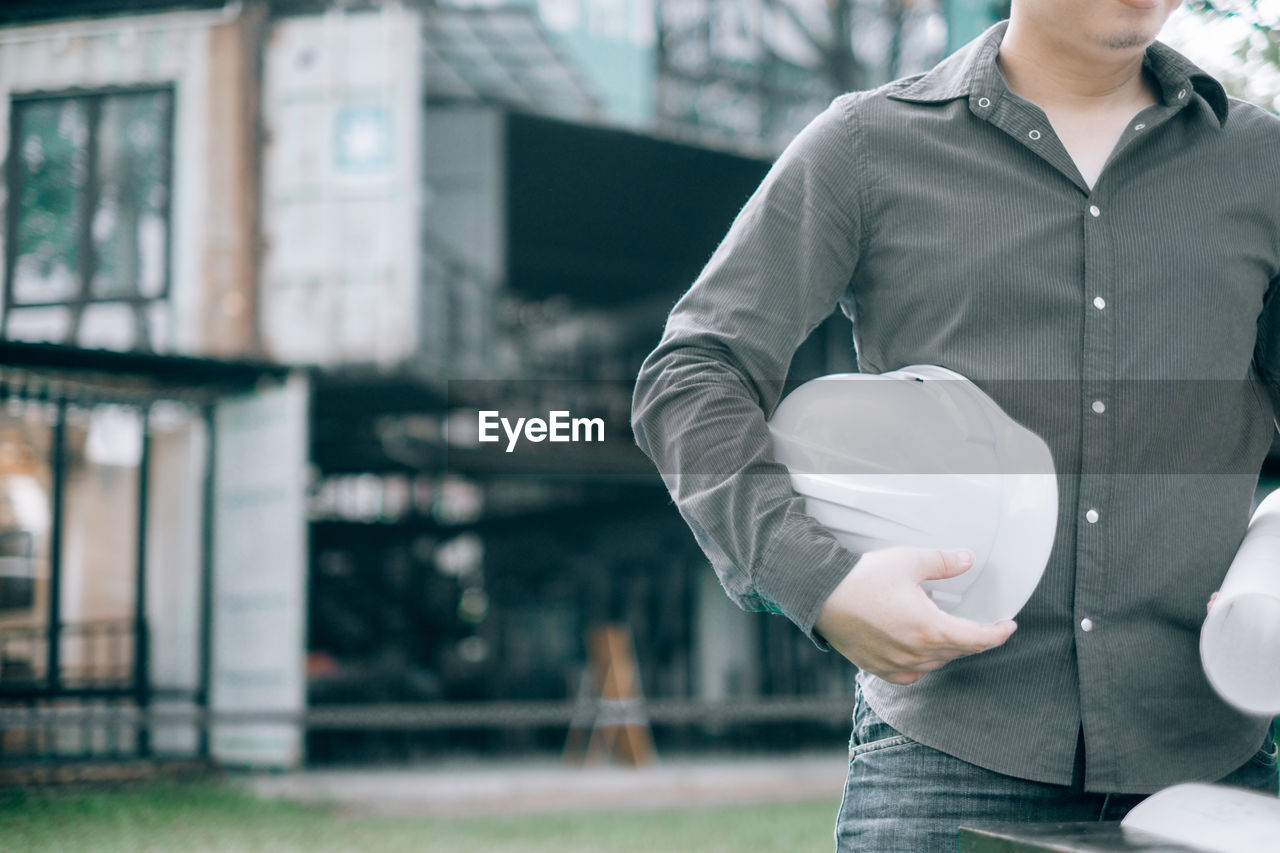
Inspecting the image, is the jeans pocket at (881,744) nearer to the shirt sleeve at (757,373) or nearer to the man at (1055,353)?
the man at (1055,353)

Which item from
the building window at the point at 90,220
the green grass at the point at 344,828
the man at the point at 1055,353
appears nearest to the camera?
the man at the point at 1055,353

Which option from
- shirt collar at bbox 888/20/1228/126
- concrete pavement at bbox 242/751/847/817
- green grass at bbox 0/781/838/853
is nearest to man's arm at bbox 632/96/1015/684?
shirt collar at bbox 888/20/1228/126

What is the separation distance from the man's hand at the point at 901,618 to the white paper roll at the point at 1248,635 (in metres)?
0.28

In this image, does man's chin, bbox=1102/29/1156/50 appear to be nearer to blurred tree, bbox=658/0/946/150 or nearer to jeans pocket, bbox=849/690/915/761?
jeans pocket, bbox=849/690/915/761

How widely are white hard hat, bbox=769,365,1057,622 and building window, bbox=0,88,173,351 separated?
39.1 ft

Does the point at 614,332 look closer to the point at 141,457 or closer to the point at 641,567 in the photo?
the point at 641,567

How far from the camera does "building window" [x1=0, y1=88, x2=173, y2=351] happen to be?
40.7ft

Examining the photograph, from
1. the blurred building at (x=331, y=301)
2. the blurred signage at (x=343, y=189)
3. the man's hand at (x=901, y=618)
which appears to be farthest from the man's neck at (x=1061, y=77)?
the blurred signage at (x=343, y=189)

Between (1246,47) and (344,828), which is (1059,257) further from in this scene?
(344,828)

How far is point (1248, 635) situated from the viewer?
1335 mm

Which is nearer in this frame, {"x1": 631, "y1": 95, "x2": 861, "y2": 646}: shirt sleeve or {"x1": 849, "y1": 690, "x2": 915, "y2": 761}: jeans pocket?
{"x1": 631, "y1": 95, "x2": 861, "y2": 646}: shirt sleeve

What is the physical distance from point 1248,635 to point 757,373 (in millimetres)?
573

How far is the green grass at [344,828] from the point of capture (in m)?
7.82

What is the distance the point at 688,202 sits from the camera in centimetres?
1450
